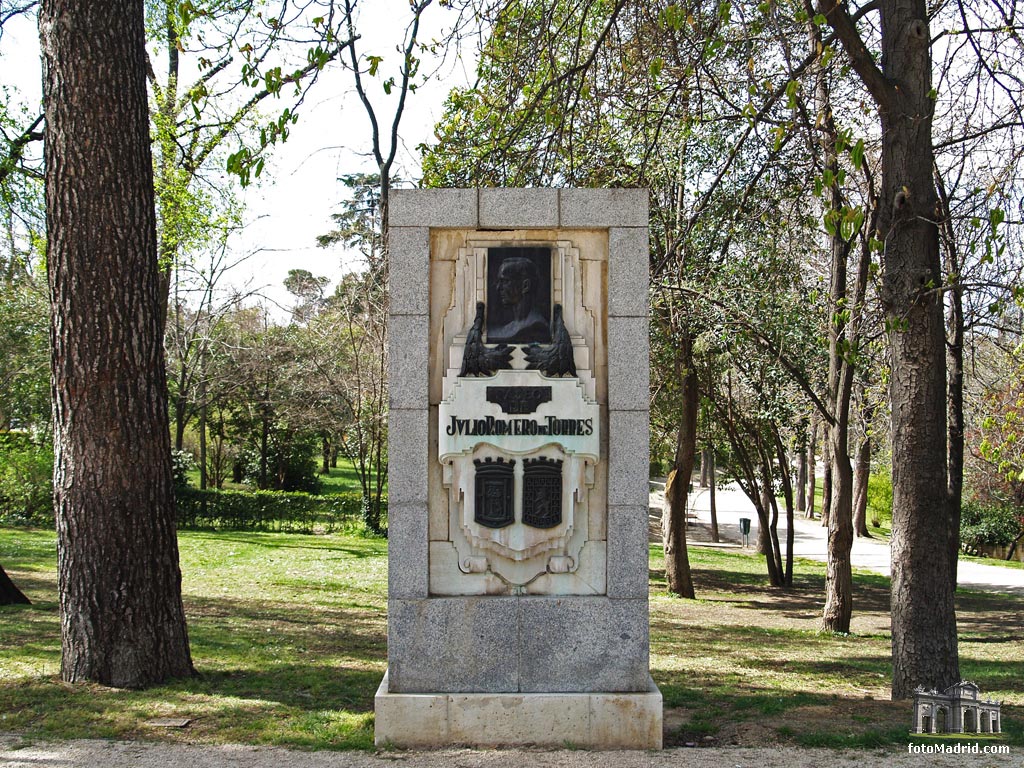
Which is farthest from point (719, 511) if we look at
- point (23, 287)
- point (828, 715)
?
point (828, 715)

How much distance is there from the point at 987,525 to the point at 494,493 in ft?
93.1

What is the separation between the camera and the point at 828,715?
6992mm

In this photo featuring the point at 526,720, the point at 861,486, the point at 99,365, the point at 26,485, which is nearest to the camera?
the point at 526,720

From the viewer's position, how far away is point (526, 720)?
610cm

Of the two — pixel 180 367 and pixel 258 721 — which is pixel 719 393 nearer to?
pixel 258 721

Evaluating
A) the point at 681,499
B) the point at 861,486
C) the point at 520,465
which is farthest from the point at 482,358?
the point at 861,486

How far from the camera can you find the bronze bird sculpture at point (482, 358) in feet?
20.5

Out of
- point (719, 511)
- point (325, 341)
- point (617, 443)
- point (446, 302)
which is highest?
point (325, 341)

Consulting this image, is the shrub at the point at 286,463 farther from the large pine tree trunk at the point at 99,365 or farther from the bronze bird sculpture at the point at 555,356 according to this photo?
the bronze bird sculpture at the point at 555,356

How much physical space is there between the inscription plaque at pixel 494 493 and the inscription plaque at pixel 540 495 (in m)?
0.09

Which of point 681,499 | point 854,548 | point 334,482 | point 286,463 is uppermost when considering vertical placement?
point 286,463

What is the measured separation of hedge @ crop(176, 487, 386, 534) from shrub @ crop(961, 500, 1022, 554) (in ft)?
63.5

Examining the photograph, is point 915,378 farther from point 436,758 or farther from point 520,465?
point 436,758

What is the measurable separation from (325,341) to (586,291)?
78.3 ft
